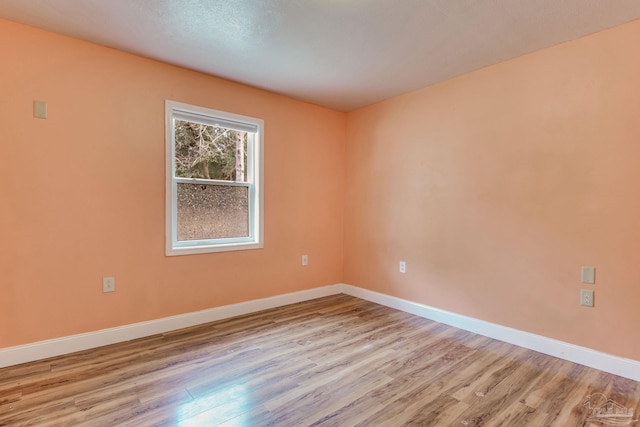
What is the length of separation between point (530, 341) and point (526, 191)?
1.20m

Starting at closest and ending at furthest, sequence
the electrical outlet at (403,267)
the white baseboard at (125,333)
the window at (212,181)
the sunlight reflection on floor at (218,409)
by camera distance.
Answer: the sunlight reflection on floor at (218,409), the white baseboard at (125,333), the window at (212,181), the electrical outlet at (403,267)

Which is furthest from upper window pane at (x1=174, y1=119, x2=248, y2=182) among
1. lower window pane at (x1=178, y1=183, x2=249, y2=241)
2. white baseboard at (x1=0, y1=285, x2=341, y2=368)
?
white baseboard at (x1=0, y1=285, x2=341, y2=368)

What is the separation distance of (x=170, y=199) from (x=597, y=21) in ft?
11.3

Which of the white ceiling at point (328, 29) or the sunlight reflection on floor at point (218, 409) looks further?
the white ceiling at point (328, 29)

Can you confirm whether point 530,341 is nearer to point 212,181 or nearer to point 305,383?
point 305,383

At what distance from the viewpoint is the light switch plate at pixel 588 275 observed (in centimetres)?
220

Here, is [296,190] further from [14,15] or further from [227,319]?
[14,15]

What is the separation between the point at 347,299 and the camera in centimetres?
384

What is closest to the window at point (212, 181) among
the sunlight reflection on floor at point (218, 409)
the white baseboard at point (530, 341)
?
the sunlight reflection on floor at point (218, 409)

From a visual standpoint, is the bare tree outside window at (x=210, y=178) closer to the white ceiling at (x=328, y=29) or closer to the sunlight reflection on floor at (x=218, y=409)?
the white ceiling at (x=328, y=29)

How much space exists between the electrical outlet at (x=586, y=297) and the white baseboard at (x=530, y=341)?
1.05ft

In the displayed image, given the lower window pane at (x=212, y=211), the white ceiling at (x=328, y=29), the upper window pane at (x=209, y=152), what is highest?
the white ceiling at (x=328, y=29)

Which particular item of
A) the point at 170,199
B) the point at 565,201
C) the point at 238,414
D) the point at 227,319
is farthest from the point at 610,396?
the point at 170,199
